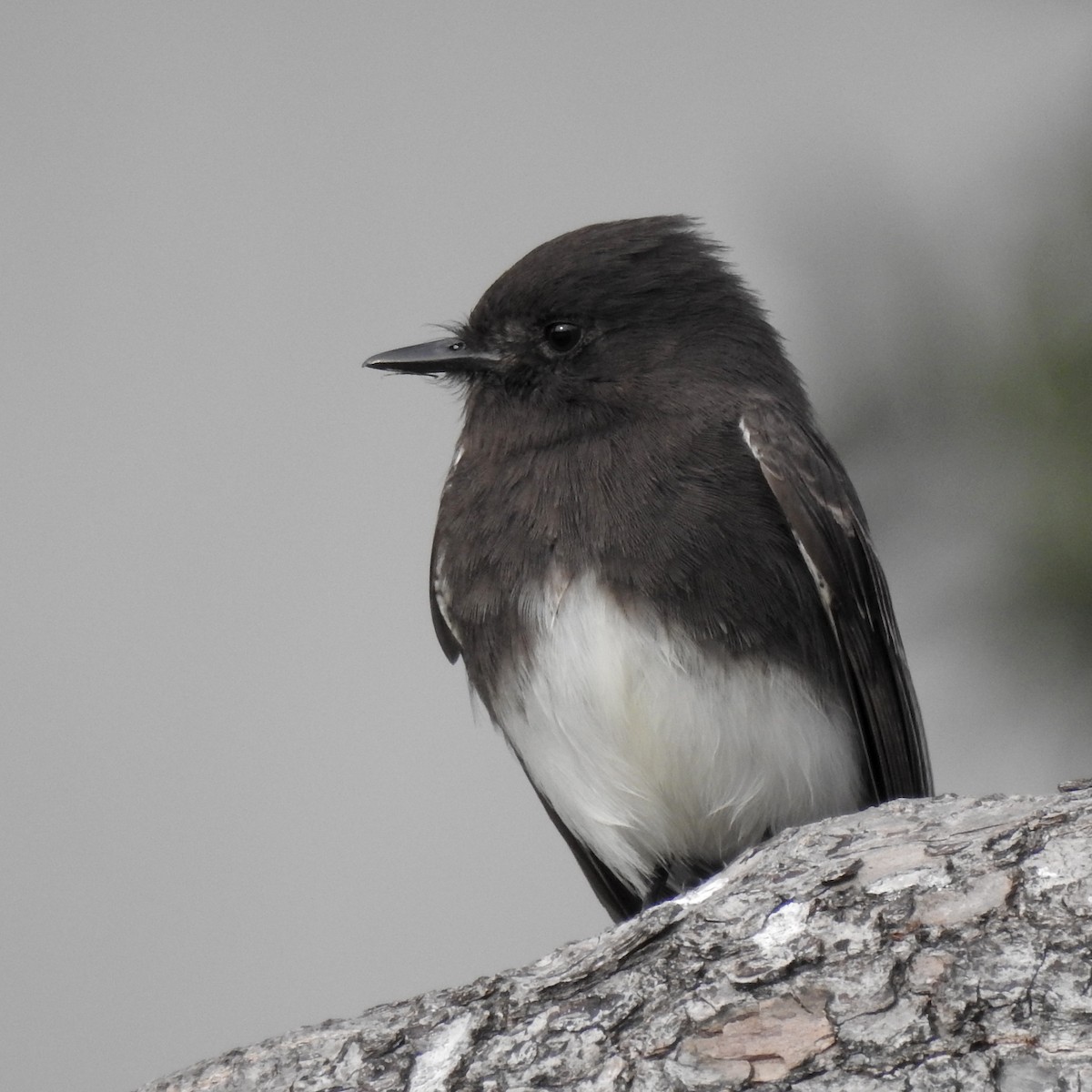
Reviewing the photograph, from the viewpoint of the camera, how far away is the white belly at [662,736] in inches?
78.8

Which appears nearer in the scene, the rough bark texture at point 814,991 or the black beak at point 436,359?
the rough bark texture at point 814,991

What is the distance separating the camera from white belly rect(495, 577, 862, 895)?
2002mm

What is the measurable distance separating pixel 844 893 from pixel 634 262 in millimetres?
1199

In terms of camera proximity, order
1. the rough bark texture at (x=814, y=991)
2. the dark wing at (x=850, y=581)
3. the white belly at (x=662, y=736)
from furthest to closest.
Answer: the dark wing at (x=850, y=581) → the white belly at (x=662, y=736) → the rough bark texture at (x=814, y=991)

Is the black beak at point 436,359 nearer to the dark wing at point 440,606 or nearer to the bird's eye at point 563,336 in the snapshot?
the bird's eye at point 563,336

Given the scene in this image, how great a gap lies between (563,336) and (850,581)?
60cm

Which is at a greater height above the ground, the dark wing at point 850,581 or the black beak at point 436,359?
the black beak at point 436,359

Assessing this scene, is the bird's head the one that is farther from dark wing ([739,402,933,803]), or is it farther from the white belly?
the white belly

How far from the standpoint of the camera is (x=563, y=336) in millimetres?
2277

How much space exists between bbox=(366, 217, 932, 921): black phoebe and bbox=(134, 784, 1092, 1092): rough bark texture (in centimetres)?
47

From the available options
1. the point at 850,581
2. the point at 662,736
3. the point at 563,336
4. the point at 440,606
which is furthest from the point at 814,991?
the point at 563,336

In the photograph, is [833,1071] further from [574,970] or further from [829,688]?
[829,688]

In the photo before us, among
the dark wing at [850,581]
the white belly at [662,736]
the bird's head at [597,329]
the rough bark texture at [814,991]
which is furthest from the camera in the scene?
the bird's head at [597,329]

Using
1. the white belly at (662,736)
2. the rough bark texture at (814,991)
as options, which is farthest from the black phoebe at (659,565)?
the rough bark texture at (814,991)
